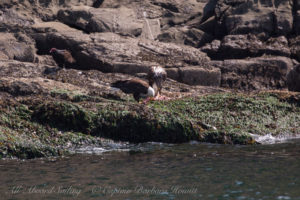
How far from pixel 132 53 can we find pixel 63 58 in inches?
107

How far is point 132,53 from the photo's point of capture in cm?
1717

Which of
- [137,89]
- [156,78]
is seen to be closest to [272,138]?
[137,89]

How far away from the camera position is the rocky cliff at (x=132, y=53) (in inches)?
401

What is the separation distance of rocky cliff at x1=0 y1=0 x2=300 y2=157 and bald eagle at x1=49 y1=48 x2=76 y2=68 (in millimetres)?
457

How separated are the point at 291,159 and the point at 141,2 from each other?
16.7 m

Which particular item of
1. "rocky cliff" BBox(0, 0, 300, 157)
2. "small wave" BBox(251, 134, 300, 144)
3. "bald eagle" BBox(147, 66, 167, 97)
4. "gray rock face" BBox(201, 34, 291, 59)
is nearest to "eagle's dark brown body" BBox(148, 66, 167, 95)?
"bald eagle" BBox(147, 66, 167, 97)

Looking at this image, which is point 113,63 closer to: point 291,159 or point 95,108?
point 95,108

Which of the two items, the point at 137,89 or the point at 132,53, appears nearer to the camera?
the point at 137,89

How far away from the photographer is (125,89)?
493 inches

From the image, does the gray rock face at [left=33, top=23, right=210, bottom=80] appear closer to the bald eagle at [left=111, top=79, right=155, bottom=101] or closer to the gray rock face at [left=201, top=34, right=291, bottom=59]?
the gray rock face at [left=201, top=34, right=291, bottom=59]

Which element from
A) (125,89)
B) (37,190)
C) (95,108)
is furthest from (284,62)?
(37,190)

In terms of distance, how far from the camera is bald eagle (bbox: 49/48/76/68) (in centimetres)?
1628

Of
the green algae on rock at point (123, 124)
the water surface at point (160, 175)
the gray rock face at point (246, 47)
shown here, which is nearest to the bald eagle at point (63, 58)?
the green algae on rock at point (123, 124)

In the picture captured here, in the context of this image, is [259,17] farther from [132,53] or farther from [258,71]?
[132,53]
